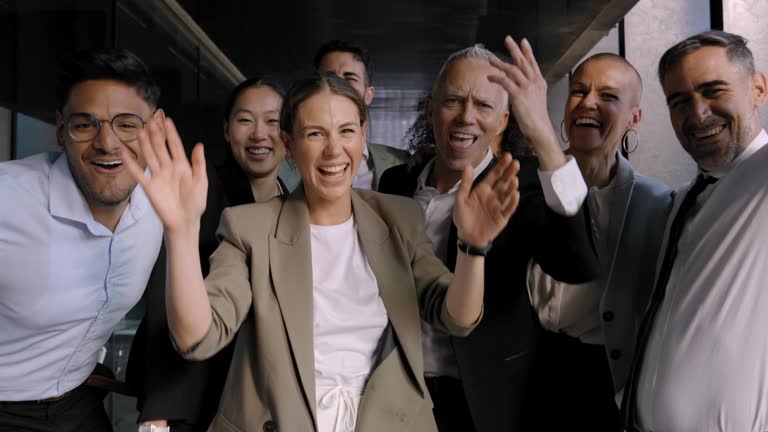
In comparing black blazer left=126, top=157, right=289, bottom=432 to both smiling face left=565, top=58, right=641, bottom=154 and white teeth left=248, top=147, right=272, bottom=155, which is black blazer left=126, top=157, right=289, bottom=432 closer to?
white teeth left=248, top=147, right=272, bottom=155

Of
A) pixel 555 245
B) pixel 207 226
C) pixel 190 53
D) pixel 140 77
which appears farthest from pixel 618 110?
pixel 190 53

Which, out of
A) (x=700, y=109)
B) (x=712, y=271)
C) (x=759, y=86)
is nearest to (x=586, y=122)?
(x=700, y=109)

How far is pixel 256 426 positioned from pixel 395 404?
306 millimetres

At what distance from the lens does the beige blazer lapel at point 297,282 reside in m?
1.55

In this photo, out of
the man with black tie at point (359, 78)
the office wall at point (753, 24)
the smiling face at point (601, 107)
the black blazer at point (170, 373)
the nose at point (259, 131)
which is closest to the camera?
the black blazer at point (170, 373)

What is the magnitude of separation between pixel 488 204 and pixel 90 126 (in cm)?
109

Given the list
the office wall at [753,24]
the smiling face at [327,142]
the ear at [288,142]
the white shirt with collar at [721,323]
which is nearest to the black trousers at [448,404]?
the white shirt with collar at [721,323]

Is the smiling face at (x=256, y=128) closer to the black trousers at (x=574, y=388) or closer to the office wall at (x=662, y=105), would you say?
the black trousers at (x=574, y=388)

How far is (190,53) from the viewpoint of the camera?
577 cm

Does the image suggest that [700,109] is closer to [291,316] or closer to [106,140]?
→ [291,316]

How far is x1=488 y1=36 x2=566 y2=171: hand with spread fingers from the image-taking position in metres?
1.69

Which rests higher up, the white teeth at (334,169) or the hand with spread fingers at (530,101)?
the hand with spread fingers at (530,101)

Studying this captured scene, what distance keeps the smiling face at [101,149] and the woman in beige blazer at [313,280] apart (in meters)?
0.47

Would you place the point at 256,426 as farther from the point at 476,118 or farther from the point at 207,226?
the point at 476,118
